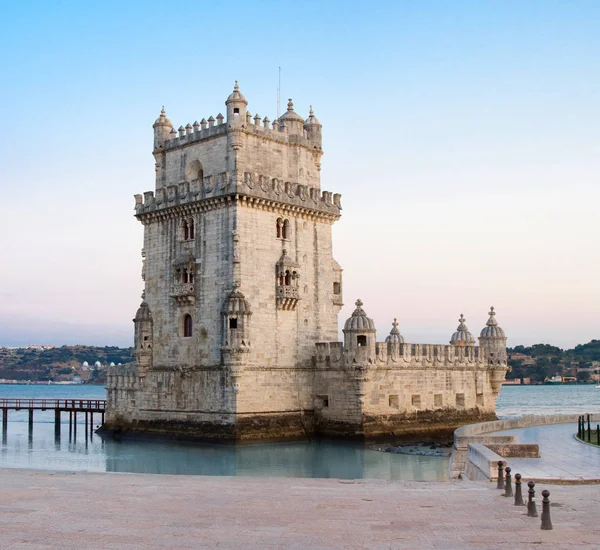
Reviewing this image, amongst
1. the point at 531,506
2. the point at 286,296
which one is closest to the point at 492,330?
the point at 286,296

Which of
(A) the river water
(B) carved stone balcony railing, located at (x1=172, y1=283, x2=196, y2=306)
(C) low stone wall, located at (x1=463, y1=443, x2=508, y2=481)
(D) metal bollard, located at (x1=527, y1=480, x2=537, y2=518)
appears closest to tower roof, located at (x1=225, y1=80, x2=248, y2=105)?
(B) carved stone balcony railing, located at (x1=172, y1=283, x2=196, y2=306)

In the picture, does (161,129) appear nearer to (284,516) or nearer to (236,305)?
(236,305)

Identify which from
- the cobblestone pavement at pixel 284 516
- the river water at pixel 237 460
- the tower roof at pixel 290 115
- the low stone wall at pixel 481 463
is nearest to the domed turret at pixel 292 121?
the tower roof at pixel 290 115

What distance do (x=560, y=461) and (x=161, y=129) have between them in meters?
31.3

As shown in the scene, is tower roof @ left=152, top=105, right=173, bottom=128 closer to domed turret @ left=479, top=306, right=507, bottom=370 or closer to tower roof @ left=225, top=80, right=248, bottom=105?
tower roof @ left=225, top=80, right=248, bottom=105

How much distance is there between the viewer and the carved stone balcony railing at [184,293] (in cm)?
4384

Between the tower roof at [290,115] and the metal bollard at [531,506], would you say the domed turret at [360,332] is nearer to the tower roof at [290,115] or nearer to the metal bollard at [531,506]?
the tower roof at [290,115]

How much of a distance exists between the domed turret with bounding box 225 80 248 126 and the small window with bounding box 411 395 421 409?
56.4ft

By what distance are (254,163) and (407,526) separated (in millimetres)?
30787

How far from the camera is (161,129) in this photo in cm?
4794

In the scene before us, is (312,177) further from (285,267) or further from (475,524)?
(475,524)

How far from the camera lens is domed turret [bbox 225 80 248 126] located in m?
43.7

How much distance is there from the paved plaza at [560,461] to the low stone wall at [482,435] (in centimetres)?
132

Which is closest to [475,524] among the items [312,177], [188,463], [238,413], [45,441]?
[188,463]
